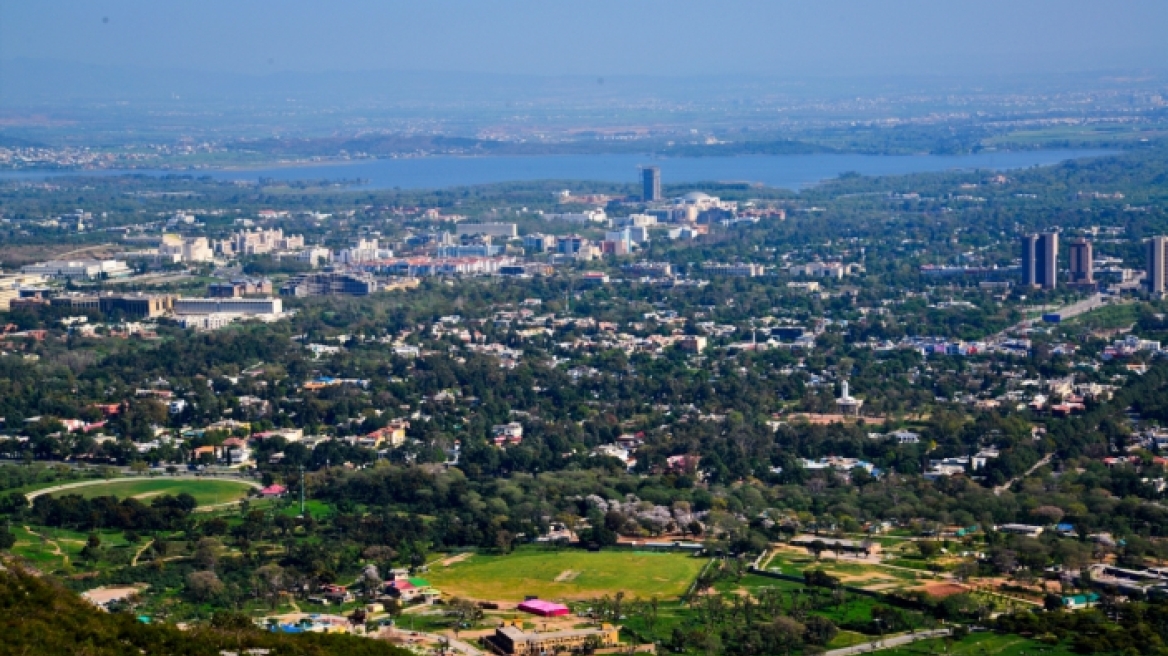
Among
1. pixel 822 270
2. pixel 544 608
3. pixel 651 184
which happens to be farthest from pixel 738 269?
pixel 544 608

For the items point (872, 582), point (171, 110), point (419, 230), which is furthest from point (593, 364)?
point (171, 110)

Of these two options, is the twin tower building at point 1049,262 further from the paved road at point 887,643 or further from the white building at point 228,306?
the paved road at point 887,643

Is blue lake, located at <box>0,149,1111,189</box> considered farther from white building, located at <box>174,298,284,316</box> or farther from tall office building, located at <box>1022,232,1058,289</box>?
white building, located at <box>174,298,284,316</box>

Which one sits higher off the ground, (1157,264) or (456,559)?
(456,559)

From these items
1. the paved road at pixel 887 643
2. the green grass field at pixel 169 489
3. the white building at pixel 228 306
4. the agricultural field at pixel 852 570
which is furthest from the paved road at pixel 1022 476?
the white building at pixel 228 306

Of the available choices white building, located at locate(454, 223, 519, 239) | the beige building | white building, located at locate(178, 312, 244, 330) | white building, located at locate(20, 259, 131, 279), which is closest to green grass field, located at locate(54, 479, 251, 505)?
the beige building

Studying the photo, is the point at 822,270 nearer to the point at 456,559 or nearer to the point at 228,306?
the point at 228,306
